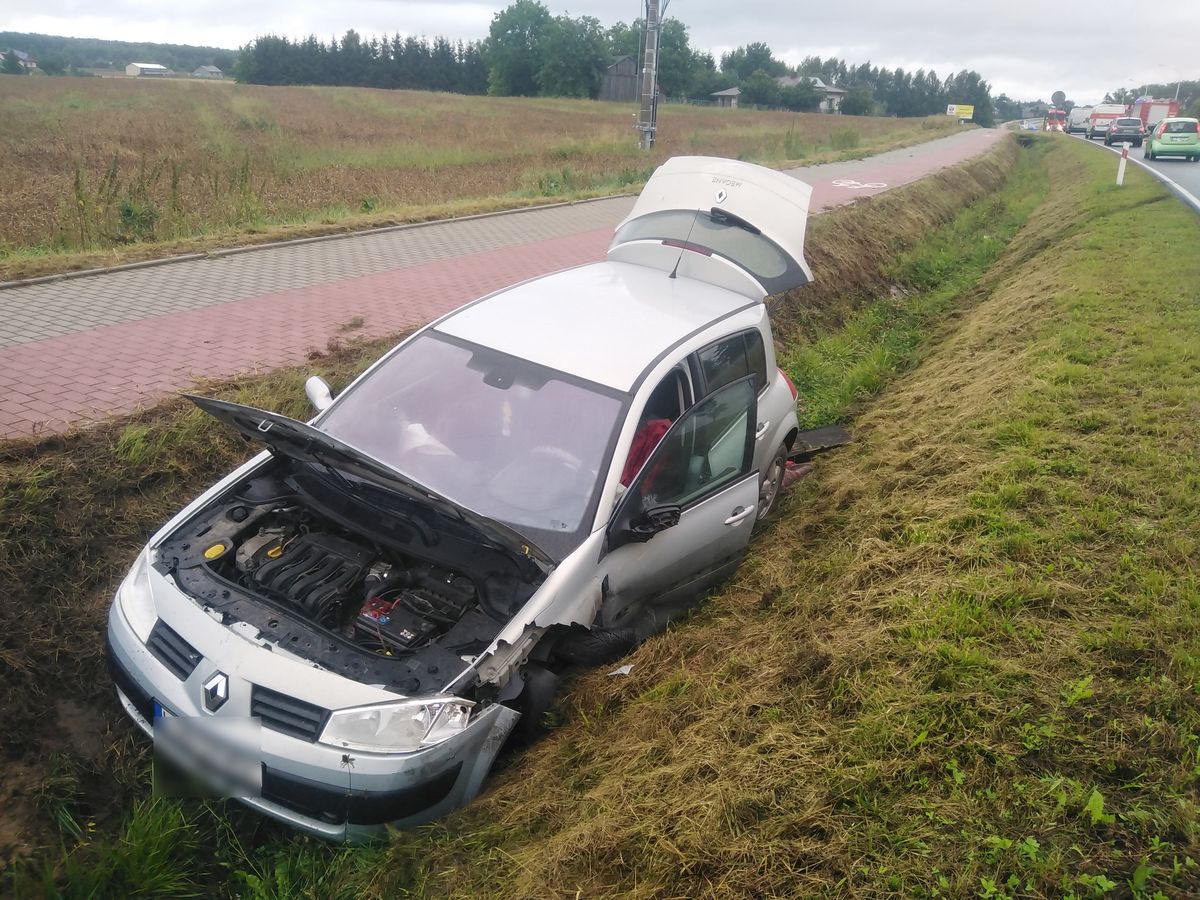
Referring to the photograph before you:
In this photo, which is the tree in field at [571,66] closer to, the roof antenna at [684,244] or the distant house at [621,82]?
the distant house at [621,82]

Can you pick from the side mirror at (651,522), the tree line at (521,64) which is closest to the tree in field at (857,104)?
the tree line at (521,64)

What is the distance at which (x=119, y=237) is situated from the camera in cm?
1090

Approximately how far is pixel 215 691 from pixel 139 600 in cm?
75

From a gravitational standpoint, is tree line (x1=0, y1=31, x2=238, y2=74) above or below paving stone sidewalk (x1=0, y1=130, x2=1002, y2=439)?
above

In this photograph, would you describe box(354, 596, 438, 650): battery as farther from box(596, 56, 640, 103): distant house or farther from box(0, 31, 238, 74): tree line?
box(0, 31, 238, 74): tree line

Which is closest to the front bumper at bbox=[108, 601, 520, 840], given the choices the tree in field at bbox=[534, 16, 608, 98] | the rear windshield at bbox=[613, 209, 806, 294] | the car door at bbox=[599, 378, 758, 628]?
the car door at bbox=[599, 378, 758, 628]

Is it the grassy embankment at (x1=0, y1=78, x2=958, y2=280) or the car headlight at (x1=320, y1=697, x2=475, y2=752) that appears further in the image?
the grassy embankment at (x1=0, y1=78, x2=958, y2=280)

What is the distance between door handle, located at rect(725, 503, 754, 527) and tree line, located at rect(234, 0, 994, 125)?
81792mm

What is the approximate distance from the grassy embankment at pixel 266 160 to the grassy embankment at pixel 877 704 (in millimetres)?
6557

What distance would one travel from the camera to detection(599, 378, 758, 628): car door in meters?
3.99

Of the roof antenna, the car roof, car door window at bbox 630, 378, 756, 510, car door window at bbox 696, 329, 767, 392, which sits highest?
the roof antenna

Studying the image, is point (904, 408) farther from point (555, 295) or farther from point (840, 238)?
point (840, 238)

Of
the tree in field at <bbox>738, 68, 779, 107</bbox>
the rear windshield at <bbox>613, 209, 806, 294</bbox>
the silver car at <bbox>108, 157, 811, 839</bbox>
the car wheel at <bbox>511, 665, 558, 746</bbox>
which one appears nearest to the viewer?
the silver car at <bbox>108, 157, 811, 839</bbox>

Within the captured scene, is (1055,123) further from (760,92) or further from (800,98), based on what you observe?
(760,92)
